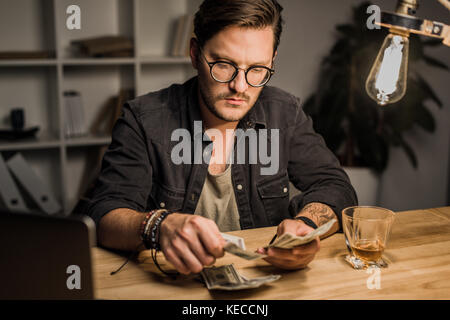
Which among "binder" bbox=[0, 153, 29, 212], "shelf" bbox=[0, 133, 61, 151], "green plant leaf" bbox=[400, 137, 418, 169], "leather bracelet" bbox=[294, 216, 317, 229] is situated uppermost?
"leather bracelet" bbox=[294, 216, 317, 229]

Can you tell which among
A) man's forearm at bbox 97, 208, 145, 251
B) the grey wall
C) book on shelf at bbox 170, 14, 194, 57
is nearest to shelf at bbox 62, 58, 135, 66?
book on shelf at bbox 170, 14, 194, 57

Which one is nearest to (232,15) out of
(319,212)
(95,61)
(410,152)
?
(319,212)

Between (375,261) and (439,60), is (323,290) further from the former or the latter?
(439,60)

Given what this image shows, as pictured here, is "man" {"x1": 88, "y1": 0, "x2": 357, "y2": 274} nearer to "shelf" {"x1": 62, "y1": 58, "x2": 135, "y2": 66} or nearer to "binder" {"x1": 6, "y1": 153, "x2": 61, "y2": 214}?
"shelf" {"x1": 62, "y1": 58, "x2": 135, "y2": 66}

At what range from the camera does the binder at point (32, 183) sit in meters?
3.00

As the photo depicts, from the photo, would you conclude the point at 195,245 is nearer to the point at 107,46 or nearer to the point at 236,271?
the point at 236,271

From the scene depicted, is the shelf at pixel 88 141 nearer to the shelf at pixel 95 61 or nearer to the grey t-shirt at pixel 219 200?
the shelf at pixel 95 61

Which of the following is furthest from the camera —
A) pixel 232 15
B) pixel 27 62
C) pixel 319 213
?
pixel 27 62

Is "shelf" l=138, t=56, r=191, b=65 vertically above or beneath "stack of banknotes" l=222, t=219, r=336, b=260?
above

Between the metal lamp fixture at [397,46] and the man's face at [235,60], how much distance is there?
1.27 feet

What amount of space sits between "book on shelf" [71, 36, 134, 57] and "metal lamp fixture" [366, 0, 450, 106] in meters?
2.15

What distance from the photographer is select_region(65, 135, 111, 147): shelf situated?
3.08 metres

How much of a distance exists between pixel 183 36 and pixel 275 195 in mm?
1926

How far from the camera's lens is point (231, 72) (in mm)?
1502
